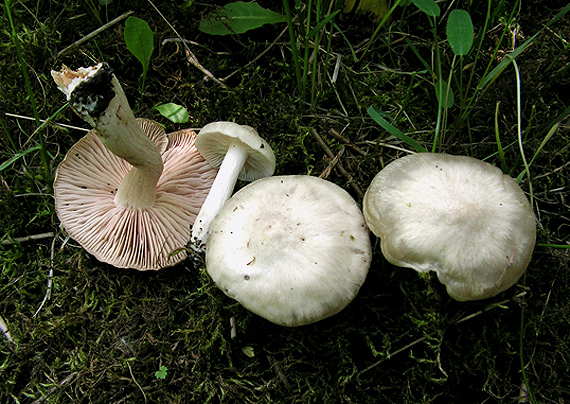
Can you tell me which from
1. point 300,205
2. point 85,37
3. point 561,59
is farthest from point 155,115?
point 561,59

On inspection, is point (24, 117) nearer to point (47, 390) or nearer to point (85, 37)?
point (85, 37)

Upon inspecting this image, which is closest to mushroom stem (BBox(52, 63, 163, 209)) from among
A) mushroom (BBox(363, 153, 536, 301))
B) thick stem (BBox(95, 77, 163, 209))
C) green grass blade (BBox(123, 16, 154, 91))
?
thick stem (BBox(95, 77, 163, 209))

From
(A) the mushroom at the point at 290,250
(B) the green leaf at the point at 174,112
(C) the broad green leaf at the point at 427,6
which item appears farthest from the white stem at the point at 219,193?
(C) the broad green leaf at the point at 427,6

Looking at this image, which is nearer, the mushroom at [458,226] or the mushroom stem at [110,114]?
the mushroom stem at [110,114]

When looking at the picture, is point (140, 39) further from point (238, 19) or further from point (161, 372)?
point (161, 372)

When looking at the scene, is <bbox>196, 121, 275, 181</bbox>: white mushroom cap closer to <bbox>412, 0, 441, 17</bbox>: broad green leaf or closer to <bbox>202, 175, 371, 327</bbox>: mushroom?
<bbox>202, 175, 371, 327</bbox>: mushroom

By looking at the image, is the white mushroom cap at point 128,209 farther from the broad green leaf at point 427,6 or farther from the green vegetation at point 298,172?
the broad green leaf at point 427,6
